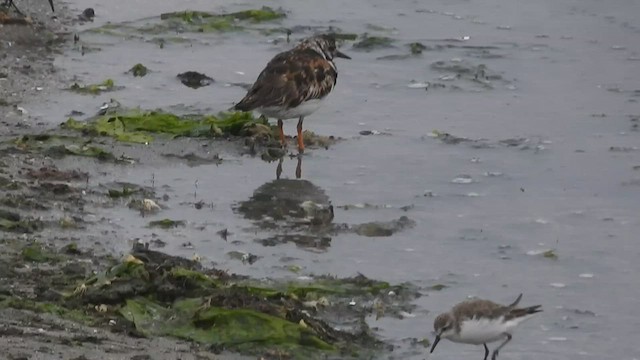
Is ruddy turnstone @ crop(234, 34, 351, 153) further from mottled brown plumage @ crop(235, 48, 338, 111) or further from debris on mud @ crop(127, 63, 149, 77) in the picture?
debris on mud @ crop(127, 63, 149, 77)

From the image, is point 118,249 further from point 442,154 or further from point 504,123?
point 504,123

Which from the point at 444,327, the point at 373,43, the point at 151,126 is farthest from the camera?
the point at 373,43

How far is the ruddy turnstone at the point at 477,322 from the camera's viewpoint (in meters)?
7.39

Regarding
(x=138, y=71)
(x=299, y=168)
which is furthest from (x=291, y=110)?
(x=138, y=71)

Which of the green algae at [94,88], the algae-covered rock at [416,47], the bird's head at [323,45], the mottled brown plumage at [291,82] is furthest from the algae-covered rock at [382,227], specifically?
the algae-covered rock at [416,47]

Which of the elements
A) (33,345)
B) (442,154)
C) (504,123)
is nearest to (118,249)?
(33,345)

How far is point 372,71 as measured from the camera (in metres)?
14.9

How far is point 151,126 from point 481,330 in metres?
5.16

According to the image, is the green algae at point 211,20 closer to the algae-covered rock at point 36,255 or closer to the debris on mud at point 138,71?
the debris on mud at point 138,71

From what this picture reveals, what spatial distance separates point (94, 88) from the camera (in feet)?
43.9

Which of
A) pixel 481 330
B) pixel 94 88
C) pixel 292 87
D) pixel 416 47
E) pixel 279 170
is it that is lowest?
pixel 279 170

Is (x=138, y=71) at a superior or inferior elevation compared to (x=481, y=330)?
inferior

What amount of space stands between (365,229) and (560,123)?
355 centimetres

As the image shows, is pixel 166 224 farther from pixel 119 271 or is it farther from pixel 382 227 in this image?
pixel 119 271
